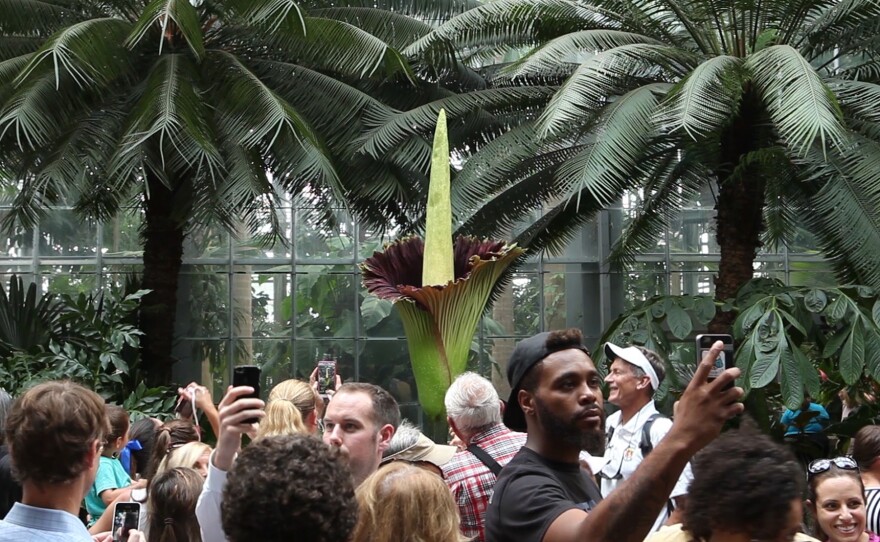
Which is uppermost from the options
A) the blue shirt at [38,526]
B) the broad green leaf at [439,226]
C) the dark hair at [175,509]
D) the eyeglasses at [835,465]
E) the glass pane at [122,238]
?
the glass pane at [122,238]

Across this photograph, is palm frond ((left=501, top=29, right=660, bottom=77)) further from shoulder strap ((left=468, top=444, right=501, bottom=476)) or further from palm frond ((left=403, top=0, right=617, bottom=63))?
shoulder strap ((left=468, top=444, right=501, bottom=476))

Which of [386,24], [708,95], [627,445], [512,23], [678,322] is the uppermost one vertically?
[386,24]

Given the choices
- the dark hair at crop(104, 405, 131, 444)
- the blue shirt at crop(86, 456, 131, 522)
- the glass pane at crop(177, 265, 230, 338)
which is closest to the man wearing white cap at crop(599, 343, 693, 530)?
the dark hair at crop(104, 405, 131, 444)

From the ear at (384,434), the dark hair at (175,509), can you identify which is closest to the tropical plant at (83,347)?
the dark hair at (175,509)

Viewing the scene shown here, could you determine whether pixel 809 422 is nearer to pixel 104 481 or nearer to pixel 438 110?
pixel 438 110

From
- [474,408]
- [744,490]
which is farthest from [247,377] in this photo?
[474,408]

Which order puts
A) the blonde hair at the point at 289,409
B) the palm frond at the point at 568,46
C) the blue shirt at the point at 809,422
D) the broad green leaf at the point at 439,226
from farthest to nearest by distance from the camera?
the palm frond at the point at 568,46
the blue shirt at the point at 809,422
the broad green leaf at the point at 439,226
the blonde hair at the point at 289,409

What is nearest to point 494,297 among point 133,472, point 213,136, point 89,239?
point 213,136

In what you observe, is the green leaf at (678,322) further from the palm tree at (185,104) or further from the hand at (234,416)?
the hand at (234,416)

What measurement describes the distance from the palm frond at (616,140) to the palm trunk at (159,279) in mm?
4625

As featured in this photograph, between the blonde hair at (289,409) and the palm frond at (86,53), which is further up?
A: the palm frond at (86,53)

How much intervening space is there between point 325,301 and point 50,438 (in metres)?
12.2

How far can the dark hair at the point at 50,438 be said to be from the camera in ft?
8.56

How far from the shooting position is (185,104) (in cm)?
973
